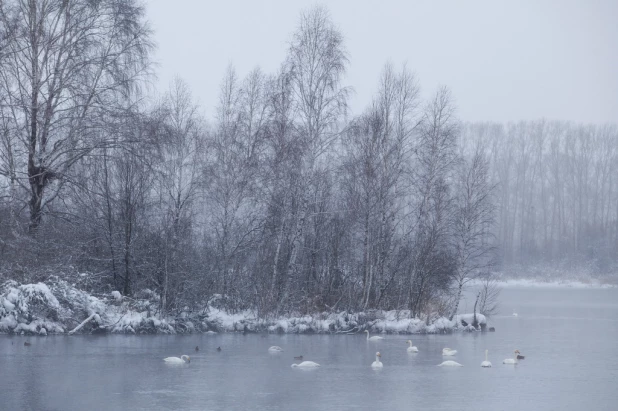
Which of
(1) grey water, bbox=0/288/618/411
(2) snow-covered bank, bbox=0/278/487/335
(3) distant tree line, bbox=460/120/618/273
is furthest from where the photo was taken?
(3) distant tree line, bbox=460/120/618/273

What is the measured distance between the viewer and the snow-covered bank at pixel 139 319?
71.9ft

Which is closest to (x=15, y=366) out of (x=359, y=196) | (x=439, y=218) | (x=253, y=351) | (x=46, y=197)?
(x=253, y=351)

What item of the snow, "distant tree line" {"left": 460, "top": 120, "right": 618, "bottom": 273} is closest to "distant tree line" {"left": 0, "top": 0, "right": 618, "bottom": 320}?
the snow

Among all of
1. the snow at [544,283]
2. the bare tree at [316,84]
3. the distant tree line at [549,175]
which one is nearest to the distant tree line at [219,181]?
the bare tree at [316,84]

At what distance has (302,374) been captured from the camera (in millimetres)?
17031

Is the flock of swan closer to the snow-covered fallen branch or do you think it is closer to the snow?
the snow-covered fallen branch

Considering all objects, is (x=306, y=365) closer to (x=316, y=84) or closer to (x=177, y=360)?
(x=177, y=360)

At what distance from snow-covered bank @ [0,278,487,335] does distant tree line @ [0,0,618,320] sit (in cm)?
63

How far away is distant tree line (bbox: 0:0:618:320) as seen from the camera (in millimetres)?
23688

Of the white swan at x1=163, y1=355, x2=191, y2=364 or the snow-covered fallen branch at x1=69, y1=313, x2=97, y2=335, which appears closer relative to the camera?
the white swan at x1=163, y1=355, x2=191, y2=364

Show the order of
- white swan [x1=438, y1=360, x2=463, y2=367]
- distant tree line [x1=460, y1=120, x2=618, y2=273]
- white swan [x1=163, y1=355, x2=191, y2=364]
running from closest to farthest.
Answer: white swan [x1=163, y1=355, x2=191, y2=364], white swan [x1=438, y1=360, x2=463, y2=367], distant tree line [x1=460, y1=120, x2=618, y2=273]

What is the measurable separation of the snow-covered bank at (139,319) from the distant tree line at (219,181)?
2.05 feet

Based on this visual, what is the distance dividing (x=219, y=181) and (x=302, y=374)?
13.7 meters

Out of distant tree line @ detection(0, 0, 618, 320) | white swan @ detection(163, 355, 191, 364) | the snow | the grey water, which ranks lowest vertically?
the grey water
